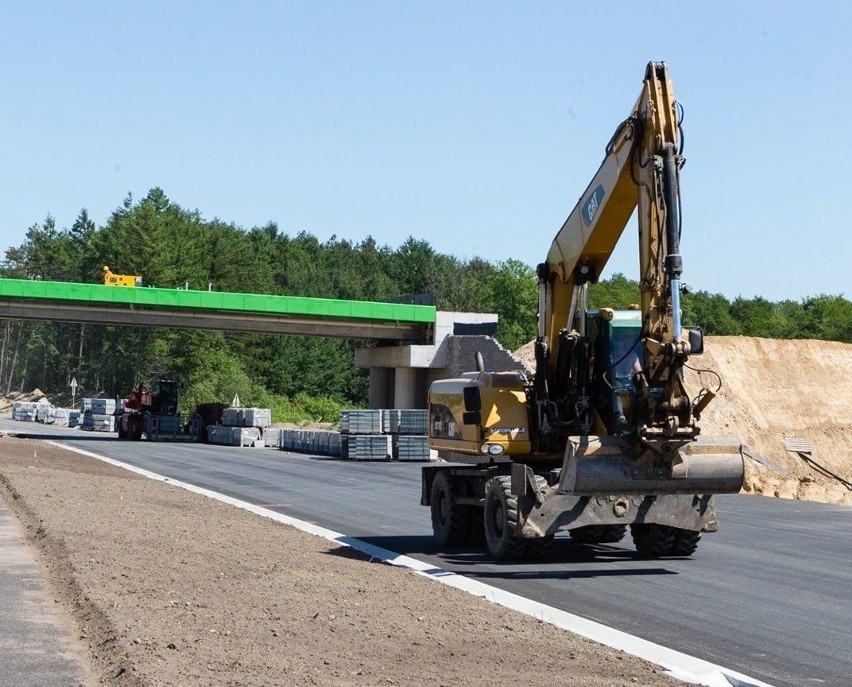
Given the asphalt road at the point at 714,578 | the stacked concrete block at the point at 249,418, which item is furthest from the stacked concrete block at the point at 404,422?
the asphalt road at the point at 714,578

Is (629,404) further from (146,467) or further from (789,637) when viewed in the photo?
(146,467)

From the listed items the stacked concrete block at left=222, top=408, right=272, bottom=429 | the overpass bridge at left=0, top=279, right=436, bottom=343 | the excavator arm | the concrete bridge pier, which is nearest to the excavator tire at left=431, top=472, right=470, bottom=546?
the excavator arm

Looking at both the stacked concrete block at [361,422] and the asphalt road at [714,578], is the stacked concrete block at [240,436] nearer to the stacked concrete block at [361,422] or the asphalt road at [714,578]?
the stacked concrete block at [361,422]

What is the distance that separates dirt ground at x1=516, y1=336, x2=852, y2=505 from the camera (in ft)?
175

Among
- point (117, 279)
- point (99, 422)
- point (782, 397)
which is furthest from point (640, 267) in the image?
point (99, 422)

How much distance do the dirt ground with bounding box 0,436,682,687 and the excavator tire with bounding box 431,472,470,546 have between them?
1.62m

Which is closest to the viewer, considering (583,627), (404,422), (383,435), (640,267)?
(583,627)

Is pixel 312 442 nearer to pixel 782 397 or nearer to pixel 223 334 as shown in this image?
pixel 782 397

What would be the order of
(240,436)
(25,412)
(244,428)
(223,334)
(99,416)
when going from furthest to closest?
(223,334) < (25,412) < (99,416) < (244,428) < (240,436)

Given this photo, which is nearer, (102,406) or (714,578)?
(714,578)

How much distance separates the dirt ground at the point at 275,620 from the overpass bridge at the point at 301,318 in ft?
143

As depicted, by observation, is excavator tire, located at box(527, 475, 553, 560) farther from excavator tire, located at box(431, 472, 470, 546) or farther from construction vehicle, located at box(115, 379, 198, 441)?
construction vehicle, located at box(115, 379, 198, 441)

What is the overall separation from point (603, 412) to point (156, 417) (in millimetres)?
47667

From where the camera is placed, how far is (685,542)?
16.1 m
